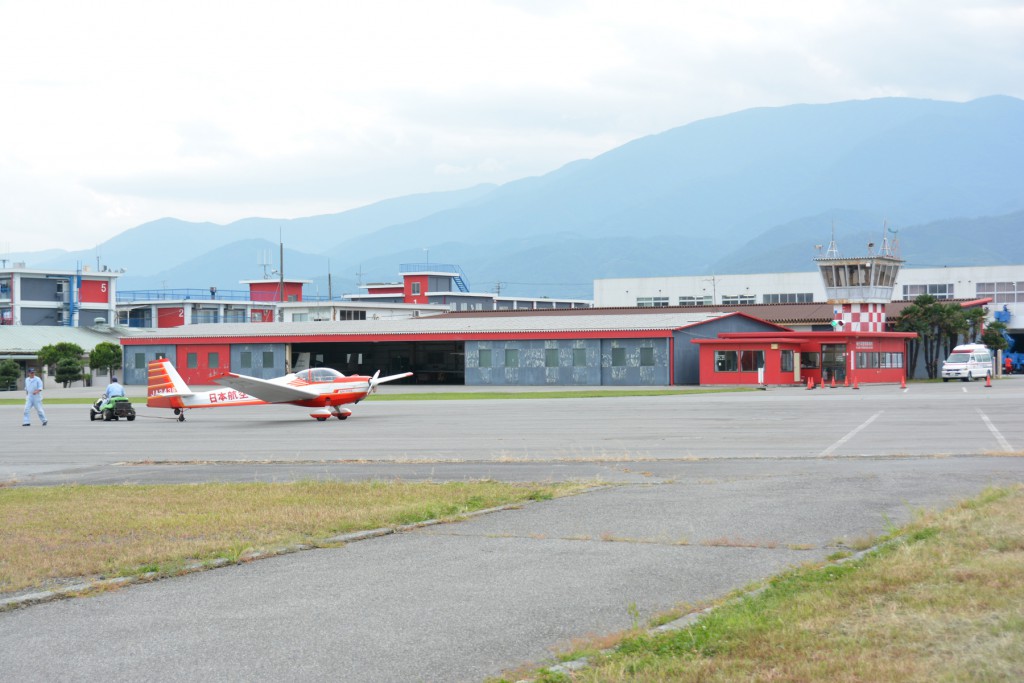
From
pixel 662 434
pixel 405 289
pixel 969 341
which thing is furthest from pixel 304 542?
pixel 405 289

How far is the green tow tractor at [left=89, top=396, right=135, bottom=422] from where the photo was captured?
36500 millimetres

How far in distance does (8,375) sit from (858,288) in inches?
2355


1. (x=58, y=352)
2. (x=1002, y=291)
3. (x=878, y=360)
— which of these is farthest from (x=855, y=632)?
(x=1002, y=291)

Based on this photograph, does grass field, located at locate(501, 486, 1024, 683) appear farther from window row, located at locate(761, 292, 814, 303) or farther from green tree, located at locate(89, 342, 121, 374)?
window row, located at locate(761, 292, 814, 303)

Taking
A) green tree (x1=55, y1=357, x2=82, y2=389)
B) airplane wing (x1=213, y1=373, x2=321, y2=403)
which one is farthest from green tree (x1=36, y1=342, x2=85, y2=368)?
airplane wing (x1=213, y1=373, x2=321, y2=403)

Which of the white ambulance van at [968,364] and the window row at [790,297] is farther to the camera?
the window row at [790,297]

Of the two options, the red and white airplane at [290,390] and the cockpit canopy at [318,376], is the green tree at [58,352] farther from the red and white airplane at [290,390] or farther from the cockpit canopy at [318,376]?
the cockpit canopy at [318,376]

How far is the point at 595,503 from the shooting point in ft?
43.6

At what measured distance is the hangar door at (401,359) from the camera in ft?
259

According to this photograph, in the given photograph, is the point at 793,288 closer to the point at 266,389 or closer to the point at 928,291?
the point at 928,291

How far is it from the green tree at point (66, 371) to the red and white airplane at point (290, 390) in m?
47.5

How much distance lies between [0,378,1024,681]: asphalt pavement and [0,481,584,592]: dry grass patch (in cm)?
69

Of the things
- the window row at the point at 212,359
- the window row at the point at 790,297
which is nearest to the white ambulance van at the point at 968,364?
the window row at the point at 790,297

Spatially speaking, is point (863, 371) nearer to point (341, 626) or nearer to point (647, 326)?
point (647, 326)
